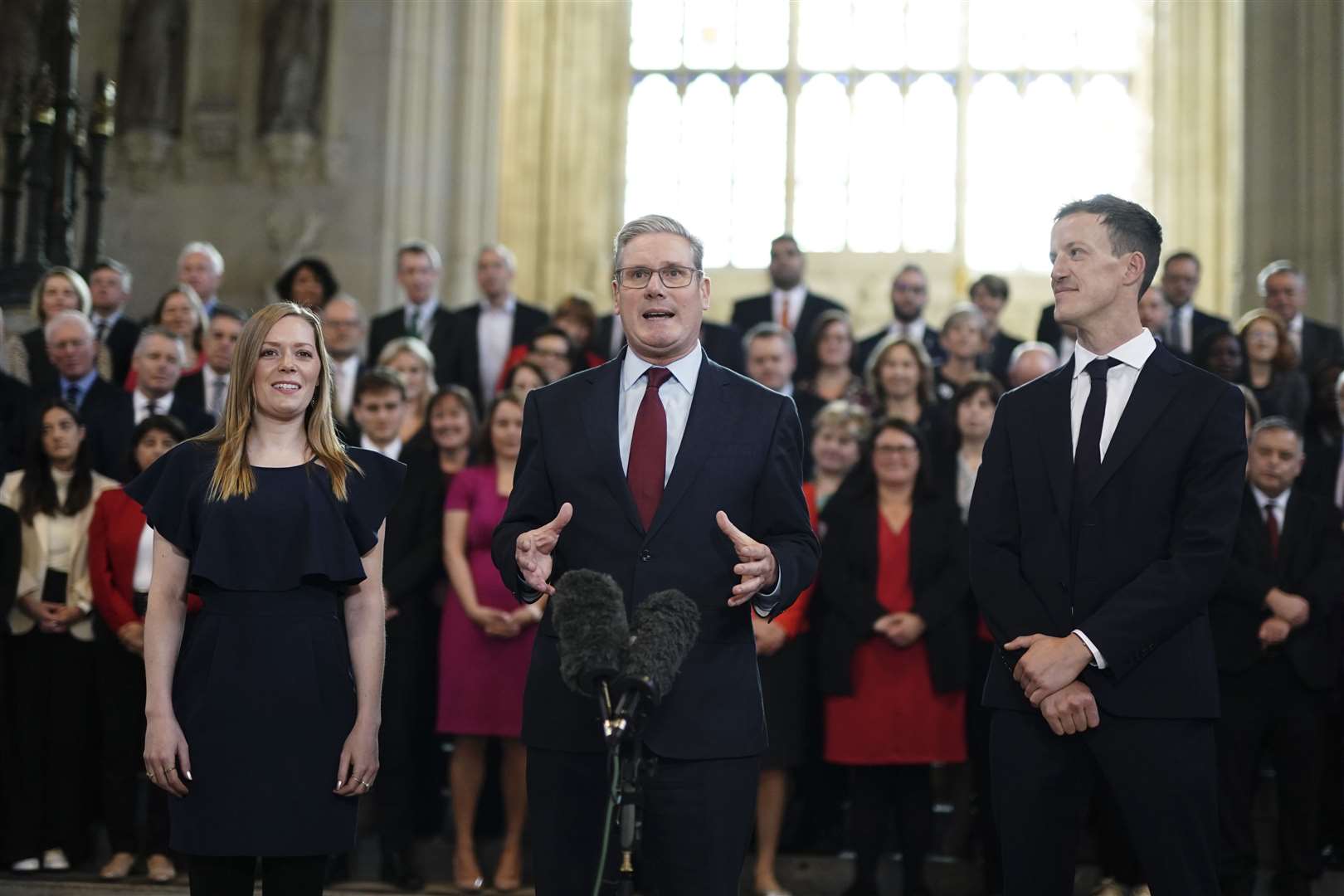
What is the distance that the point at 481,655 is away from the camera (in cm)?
630

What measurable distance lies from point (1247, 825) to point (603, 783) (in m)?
3.23

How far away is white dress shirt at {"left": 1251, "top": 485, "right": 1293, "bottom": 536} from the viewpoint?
6.27 metres

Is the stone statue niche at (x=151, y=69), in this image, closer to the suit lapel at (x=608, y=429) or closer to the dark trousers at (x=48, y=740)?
the dark trousers at (x=48, y=740)

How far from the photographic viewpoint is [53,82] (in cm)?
1029

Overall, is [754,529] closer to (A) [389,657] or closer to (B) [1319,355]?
(A) [389,657]

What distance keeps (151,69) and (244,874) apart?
11.6 metres

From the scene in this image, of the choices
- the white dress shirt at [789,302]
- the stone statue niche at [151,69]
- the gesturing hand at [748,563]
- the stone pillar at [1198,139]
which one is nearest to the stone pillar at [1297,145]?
the stone pillar at [1198,139]

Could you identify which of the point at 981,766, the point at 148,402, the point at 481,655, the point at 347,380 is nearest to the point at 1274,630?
the point at 981,766

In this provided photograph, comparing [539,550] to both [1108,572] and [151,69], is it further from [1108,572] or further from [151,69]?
[151,69]

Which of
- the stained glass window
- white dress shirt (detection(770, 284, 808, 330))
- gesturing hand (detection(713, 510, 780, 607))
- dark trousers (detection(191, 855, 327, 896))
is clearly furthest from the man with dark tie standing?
the stained glass window

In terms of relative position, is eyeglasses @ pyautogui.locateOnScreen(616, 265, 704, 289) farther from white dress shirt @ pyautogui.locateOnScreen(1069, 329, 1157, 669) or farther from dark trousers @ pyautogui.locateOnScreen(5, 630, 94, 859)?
dark trousers @ pyautogui.locateOnScreen(5, 630, 94, 859)

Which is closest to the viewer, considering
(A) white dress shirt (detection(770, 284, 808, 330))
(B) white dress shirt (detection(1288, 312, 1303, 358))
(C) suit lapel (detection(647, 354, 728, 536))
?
(C) suit lapel (detection(647, 354, 728, 536))

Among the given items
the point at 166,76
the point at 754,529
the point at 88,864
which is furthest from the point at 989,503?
the point at 166,76

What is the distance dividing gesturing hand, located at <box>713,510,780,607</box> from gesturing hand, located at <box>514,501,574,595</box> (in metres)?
0.32
